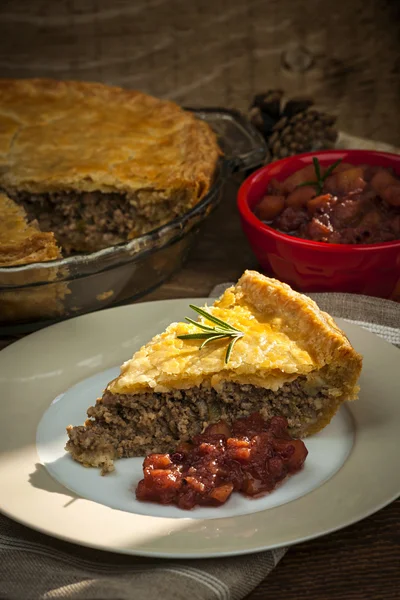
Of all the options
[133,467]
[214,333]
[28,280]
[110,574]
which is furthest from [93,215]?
[110,574]

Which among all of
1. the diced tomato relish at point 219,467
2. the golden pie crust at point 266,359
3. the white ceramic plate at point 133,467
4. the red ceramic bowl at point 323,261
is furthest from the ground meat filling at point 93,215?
A: the diced tomato relish at point 219,467

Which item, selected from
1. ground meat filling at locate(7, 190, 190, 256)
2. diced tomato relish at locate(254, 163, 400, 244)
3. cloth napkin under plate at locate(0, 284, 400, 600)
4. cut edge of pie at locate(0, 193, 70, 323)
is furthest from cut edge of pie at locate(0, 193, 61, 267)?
cloth napkin under plate at locate(0, 284, 400, 600)

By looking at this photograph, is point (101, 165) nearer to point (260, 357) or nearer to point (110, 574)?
point (260, 357)

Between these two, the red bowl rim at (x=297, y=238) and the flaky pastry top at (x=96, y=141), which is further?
the flaky pastry top at (x=96, y=141)

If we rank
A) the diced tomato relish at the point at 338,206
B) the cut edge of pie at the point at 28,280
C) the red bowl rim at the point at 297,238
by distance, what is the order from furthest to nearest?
the diced tomato relish at the point at 338,206 → the red bowl rim at the point at 297,238 → the cut edge of pie at the point at 28,280

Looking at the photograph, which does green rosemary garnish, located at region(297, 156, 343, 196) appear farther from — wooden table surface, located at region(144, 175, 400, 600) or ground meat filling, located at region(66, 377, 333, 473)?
wooden table surface, located at region(144, 175, 400, 600)

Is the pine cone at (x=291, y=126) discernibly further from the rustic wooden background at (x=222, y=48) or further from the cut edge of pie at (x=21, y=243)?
the cut edge of pie at (x=21, y=243)
